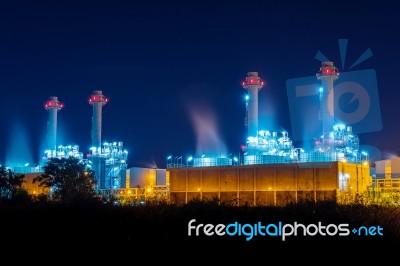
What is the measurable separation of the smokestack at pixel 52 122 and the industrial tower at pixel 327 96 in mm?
39988

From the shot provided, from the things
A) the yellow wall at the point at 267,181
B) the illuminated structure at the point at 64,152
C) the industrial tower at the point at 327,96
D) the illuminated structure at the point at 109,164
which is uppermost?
the industrial tower at the point at 327,96

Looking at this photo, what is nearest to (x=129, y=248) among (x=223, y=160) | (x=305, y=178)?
(x=305, y=178)

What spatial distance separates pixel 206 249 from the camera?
573 inches

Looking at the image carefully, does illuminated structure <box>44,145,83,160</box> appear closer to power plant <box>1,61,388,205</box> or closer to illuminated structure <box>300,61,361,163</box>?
power plant <box>1,61,388,205</box>

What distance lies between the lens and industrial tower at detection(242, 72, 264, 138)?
202 ft

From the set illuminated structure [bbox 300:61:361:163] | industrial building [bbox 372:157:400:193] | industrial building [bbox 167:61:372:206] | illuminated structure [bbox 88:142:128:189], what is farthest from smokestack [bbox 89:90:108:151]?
industrial building [bbox 372:157:400:193]

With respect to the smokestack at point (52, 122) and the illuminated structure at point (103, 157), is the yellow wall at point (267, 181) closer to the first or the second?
the illuminated structure at point (103, 157)

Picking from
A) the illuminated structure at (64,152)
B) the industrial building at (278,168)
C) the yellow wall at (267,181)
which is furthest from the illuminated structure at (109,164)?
the yellow wall at (267,181)

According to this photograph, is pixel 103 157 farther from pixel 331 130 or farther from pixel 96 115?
pixel 331 130

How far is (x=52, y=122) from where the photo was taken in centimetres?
8331

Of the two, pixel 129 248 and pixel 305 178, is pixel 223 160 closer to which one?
pixel 305 178

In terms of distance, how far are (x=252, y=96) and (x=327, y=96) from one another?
318 inches

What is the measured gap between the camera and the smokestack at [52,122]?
271 ft

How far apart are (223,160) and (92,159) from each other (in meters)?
25.7
